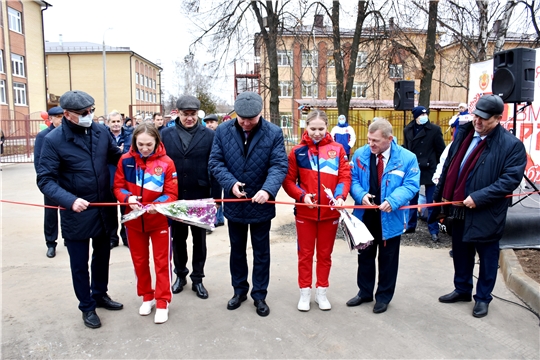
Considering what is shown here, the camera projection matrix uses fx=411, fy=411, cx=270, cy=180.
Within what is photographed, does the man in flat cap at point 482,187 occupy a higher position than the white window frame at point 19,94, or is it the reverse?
the white window frame at point 19,94

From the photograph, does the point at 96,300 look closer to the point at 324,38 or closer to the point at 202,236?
the point at 202,236

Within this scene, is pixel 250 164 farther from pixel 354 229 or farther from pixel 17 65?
pixel 17 65

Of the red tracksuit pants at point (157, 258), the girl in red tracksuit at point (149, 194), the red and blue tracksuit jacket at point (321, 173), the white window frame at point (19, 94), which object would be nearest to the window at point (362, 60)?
the red and blue tracksuit jacket at point (321, 173)

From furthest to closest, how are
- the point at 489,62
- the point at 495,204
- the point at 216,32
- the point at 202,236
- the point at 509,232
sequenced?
the point at 216,32
the point at 489,62
the point at 509,232
the point at 202,236
the point at 495,204

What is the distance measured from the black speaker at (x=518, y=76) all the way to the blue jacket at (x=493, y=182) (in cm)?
Answer: 216

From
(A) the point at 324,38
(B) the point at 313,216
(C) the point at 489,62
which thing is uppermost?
(A) the point at 324,38

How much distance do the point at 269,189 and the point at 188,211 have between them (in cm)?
80

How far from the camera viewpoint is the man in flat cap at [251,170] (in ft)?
12.1

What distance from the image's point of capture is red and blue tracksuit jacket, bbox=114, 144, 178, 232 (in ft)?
12.1

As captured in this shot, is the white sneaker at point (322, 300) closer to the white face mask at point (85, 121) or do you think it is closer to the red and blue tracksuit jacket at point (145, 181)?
the red and blue tracksuit jacket at point (145, 181)

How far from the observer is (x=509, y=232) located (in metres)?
5.73

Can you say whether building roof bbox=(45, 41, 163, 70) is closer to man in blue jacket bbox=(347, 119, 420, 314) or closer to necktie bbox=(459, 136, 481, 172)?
man in blue jacket bbox=(347, 119, 420, 314)

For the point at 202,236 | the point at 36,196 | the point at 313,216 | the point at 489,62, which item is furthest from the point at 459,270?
the point at 36,196

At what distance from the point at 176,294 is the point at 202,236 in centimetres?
65
